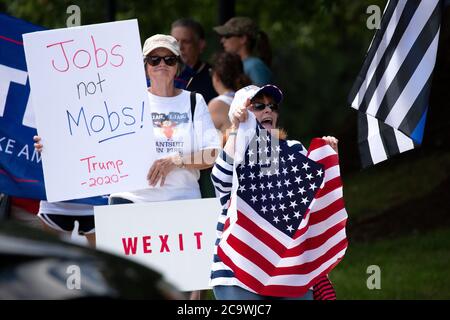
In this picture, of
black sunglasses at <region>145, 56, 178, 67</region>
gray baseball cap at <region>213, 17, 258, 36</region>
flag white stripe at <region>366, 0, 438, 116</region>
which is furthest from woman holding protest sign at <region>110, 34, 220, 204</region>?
gray baseball cap at <region>213, 17, 258, 36</region>

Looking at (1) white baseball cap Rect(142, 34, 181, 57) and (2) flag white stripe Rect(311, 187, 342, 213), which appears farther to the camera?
(1) white baseball cap Rect(142, 34, 181, 57)

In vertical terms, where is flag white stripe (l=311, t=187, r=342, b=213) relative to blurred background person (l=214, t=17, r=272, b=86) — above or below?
below

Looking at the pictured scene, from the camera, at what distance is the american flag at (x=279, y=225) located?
22.0 ft

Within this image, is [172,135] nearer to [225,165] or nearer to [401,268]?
[225,165]

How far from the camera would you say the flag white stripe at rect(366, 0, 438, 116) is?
24.6 feet

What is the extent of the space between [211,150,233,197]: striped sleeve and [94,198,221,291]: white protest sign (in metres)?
0.84

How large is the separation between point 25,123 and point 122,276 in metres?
4.69

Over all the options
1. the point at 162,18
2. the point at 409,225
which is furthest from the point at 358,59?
the point at 409,225

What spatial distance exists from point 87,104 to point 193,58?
2186 millimetres

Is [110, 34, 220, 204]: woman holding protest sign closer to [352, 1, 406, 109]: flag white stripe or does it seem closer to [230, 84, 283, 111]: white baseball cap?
[230, 84, 283, 111]: white baseball cap

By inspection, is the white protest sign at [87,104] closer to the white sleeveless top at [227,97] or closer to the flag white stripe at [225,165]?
the flag white stripe at [225,165]

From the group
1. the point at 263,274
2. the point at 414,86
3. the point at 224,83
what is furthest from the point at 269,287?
the point at 224,83

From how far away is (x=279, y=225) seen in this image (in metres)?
6.77
